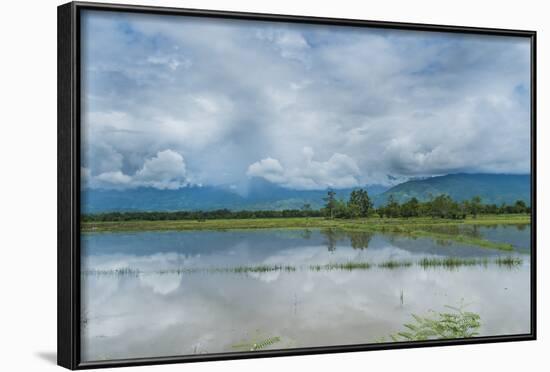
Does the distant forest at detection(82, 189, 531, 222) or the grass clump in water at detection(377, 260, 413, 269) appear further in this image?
the grass clump in water at detection(377, 260, 413, 269)

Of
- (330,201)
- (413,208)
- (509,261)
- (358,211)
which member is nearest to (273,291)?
(330,201)

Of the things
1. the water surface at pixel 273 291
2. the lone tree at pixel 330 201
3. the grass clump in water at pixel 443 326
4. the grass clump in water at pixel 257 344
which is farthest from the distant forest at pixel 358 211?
the grass clump in water at pixel 257 344

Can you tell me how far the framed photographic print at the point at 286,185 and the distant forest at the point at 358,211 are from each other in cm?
1

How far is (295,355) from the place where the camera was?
7.59m

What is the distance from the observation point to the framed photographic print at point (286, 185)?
7.17m

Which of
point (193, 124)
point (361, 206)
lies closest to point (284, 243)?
point (361, 206)

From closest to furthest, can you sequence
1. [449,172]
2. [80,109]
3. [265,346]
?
[80,109] < [265,346] < [449,172]

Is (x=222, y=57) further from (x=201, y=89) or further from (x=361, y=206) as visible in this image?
(x=361, y=206)

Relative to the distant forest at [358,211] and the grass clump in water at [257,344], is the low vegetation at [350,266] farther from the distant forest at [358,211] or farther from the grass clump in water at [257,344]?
the grass clump in water at [257,344]

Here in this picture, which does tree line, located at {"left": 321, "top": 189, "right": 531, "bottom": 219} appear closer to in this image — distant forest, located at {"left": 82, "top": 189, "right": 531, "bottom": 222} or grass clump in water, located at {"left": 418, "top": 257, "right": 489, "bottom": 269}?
distant forest, located at {"left": 82, "top": 189, "right": 531, "bottom": 222}

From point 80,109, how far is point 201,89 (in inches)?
Result: 40.2

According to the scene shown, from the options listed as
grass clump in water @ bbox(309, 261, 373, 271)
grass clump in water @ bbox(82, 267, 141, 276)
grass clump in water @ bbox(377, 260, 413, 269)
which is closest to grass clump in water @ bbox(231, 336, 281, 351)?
grass clump in water @ bbox(309, 261, 373, 271)

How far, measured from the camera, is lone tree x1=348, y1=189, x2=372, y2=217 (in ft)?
25.8

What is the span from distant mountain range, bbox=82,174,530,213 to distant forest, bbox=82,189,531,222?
0.14ft
